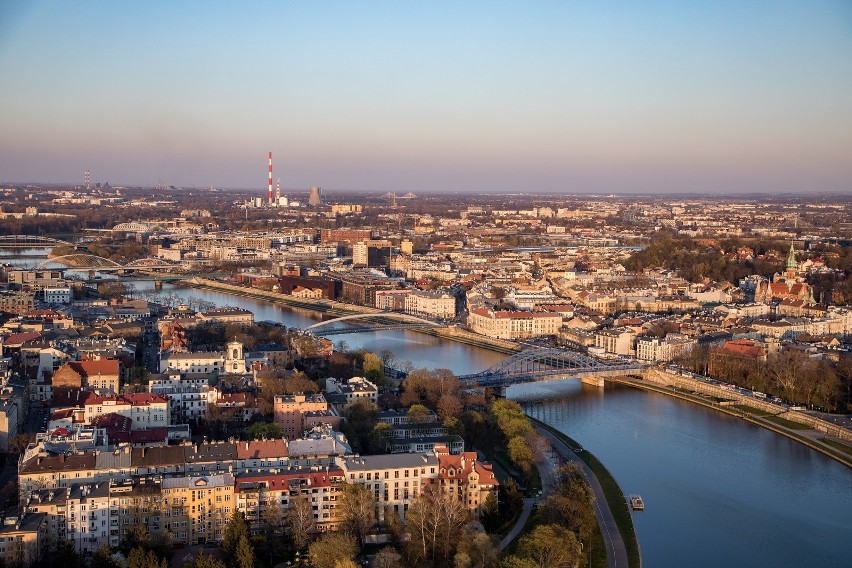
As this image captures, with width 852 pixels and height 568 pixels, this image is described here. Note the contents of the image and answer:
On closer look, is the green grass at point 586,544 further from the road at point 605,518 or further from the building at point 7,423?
the building at point 7,423

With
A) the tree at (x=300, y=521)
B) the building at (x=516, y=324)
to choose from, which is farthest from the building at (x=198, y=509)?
the building at (x=516, y=324)

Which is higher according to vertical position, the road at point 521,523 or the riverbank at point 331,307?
the road at point 521,523

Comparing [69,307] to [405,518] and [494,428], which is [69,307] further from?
[405,518]

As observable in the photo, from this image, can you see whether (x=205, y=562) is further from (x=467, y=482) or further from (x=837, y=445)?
(x=837, y=445)

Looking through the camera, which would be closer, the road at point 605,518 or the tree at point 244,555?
the tree at point 244,555

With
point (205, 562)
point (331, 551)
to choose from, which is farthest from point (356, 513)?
point (205, 562)

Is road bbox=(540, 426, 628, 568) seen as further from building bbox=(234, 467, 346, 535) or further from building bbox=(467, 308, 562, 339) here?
building bbox=(467, 308, 562, 339)

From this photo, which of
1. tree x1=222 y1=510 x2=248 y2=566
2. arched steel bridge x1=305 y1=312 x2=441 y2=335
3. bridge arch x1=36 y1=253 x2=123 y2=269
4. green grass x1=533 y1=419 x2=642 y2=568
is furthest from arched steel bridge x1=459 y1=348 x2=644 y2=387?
bridge arch x1=36 y1=253 x2=123 y2=269
